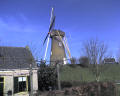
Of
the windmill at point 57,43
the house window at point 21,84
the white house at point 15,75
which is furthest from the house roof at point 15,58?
the windmill at point 57,43

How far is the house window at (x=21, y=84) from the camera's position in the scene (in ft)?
44.0

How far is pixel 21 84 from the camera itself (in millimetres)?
13859

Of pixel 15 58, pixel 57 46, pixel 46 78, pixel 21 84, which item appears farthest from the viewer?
pixel 57 46

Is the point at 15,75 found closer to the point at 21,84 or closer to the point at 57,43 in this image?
the point at 21,84

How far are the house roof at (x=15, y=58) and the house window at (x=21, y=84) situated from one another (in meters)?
1.28

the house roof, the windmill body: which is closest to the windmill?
the windmill body

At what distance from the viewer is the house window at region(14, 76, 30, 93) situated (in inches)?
528

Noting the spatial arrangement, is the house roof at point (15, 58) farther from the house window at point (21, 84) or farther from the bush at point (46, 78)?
the bush at point (46, 78)

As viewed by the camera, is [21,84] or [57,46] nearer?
[21,84]

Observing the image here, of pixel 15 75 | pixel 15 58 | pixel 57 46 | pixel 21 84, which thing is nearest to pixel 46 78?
pixel 21 84

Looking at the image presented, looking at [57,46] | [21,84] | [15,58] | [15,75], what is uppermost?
[57,46]

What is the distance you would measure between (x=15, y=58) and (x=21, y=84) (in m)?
3.18

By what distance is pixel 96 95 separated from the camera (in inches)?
362

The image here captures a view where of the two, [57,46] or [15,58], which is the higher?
[57,46]
